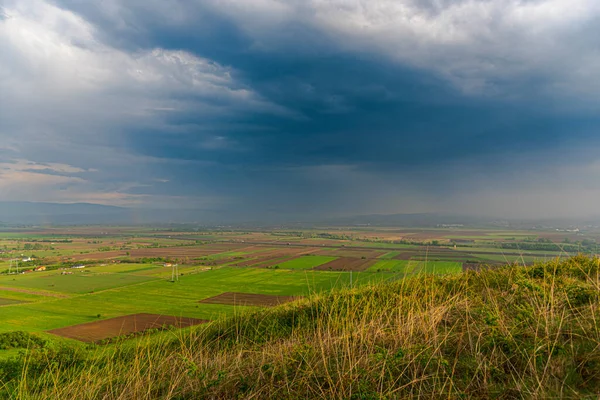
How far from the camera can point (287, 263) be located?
7381cm

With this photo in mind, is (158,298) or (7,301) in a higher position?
(7,301)

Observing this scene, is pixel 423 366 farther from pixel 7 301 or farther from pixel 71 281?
pixel 71 281

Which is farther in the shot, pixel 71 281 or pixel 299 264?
pixel 299 264

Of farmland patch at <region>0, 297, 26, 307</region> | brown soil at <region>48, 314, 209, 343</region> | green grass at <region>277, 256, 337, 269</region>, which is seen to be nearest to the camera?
brown soil at <region>48, 314, 209, 343</region>

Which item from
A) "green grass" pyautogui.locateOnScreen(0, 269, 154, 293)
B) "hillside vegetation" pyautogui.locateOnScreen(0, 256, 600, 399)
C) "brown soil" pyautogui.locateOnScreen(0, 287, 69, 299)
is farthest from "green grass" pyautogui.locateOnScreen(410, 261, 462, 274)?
"green grass" pyautogui.locateOnScreen(0, 269, 154, 293)

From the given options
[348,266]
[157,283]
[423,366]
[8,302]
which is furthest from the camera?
[348,266]

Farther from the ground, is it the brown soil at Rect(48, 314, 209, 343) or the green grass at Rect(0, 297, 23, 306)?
the brown soil at Rect(48, 314, 209, 343)

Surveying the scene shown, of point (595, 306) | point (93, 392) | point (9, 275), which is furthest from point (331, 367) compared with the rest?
point (9, 275)

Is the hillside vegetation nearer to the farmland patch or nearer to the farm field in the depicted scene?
the farm field

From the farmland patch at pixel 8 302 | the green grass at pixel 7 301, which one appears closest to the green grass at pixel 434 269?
the farmland patch at pixel 8 302

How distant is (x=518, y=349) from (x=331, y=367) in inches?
86.4

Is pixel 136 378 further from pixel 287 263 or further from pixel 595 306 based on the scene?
pixel 287 263

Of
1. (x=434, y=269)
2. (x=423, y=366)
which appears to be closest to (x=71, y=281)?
(x=434, y=269)

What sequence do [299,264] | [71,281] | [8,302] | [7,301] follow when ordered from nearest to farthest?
[8,302] → [7,301] → [71,281] → [299,264]
